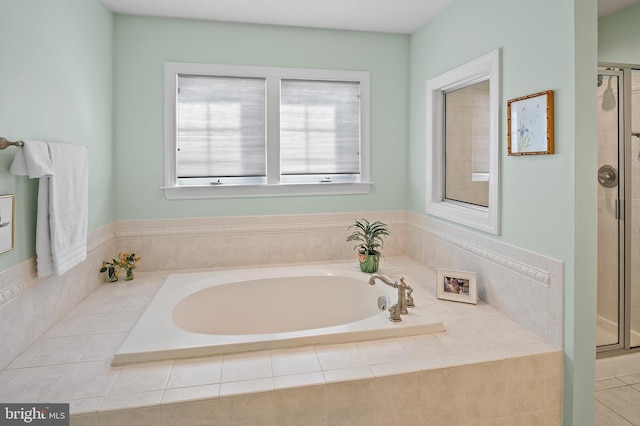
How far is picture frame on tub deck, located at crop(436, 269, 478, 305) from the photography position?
228cm

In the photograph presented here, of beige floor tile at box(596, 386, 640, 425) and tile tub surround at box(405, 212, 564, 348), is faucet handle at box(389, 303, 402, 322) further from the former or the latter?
beige floor tile at box(596, 386, 640, 425)

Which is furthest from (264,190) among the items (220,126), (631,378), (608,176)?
(631,378)

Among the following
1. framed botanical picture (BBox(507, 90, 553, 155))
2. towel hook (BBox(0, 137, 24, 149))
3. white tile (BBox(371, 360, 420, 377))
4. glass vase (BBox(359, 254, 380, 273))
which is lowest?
white tile (BBox(371, 360, 420, 377))

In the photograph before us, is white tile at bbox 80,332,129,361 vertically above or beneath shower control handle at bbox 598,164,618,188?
beneath

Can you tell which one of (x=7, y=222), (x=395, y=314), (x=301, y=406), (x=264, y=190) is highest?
(x=264, y=190)

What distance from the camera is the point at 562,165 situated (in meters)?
1.72

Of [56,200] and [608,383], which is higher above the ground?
[56,200]

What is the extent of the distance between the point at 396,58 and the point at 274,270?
2.01m

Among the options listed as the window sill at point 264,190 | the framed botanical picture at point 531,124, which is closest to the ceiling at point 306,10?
the framed botanical picture at point 531,124

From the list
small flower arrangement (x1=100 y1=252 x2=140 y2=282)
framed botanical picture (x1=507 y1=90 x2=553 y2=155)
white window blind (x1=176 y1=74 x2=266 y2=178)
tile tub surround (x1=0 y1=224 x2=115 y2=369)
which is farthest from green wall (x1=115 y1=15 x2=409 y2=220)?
framed botanical picture (x1=507 y1=90 x2=553 y2=155)

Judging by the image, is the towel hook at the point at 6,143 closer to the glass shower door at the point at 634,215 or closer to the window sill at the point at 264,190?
the window sill at the point at 264,190

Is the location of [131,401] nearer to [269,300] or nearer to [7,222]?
[7,222]

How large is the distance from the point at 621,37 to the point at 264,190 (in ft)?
9.18

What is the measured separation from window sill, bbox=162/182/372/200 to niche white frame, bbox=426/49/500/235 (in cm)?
56
